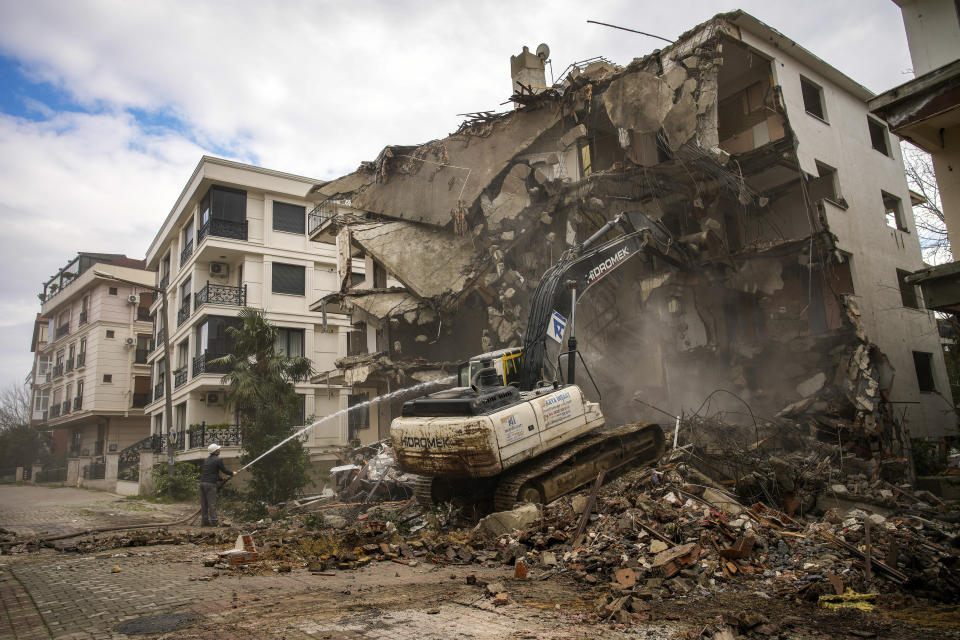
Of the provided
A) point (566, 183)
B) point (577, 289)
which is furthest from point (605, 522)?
point (566, 183)

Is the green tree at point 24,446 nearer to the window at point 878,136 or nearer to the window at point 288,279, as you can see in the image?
the window at point 288,279

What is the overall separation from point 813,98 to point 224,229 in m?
24.4

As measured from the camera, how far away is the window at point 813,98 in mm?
16391

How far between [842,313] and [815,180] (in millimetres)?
4144

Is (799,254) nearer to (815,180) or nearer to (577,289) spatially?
(815,180)

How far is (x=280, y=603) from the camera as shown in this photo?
522 cm

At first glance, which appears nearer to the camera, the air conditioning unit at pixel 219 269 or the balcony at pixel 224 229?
the balcony at pixel 224 229

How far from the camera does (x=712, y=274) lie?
16016 mm

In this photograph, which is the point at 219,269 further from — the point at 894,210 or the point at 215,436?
the point at 894,210

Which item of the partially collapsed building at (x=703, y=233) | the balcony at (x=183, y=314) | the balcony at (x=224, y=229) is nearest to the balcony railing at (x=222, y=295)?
the balcony at (x=183, y=314)

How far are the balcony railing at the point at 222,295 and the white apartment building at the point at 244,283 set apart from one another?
0.14 feet

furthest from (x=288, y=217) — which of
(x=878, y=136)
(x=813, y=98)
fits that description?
(x=878, y=136)

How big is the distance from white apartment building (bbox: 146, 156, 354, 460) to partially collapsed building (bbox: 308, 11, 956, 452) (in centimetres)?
986

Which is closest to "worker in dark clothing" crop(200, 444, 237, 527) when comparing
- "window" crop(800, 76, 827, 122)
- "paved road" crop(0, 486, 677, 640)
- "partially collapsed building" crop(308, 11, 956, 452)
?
"paved road" crop(0, 486, 677, 640)
